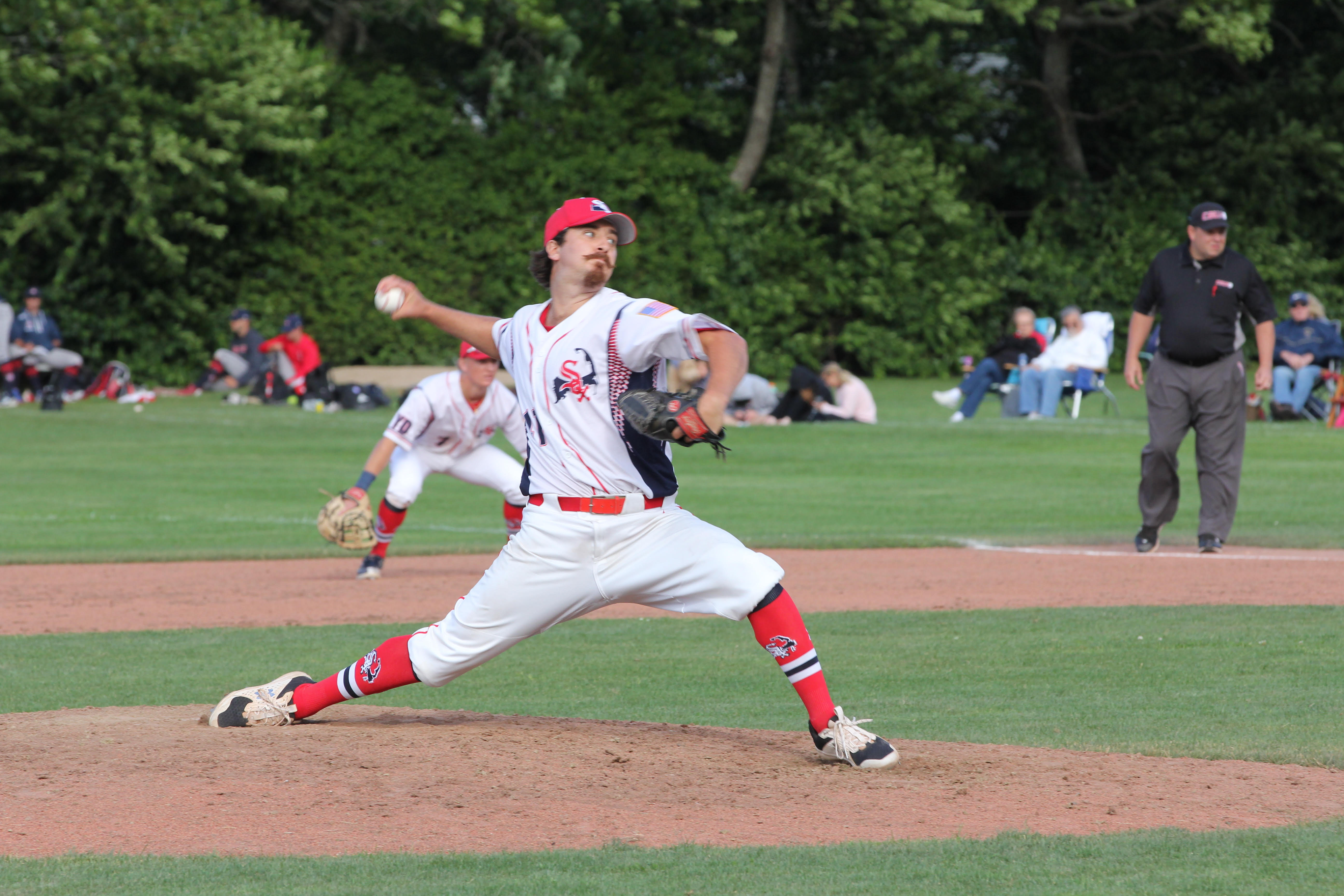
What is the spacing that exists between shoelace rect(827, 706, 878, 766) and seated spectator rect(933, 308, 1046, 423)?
1892 cm

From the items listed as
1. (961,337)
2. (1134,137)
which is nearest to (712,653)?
(961,337)

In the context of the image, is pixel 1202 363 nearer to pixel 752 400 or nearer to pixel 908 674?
pixel 908 674

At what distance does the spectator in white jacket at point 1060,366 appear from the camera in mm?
23328

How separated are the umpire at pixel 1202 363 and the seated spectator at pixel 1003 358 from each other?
12480 mm

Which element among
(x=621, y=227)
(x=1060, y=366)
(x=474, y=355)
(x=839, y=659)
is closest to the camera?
(x=621, y=227)

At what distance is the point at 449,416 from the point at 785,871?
7052 mm

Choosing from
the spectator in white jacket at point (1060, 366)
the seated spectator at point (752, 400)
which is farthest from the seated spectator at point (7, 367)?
the spectator in white jacket at point (1060, 366)

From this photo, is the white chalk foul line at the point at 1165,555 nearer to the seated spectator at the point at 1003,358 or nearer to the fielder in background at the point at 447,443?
the fielder in background at the point at 447,443

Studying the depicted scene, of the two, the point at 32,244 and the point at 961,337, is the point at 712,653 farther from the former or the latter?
the point at 961,337

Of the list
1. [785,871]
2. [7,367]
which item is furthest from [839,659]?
[7,367]

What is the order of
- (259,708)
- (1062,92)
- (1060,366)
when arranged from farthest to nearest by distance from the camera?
1. (1062,92)
2. (1060,366)
3. (259,708)

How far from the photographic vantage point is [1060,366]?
77.7 ft

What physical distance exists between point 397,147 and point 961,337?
497 inches

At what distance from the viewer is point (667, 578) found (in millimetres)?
5320
